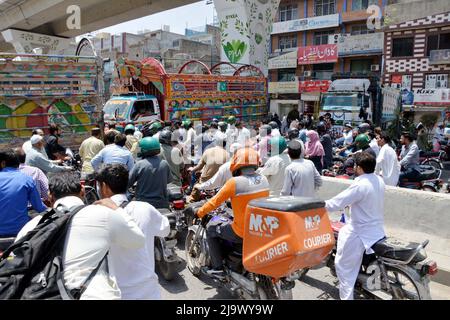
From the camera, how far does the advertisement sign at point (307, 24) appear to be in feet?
107

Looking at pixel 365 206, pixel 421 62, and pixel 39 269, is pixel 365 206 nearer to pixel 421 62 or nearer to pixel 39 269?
pixel 39 269

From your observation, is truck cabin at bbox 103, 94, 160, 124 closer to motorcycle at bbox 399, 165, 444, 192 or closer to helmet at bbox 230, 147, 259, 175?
motorcycle at bbox 399, 165, 444, 192

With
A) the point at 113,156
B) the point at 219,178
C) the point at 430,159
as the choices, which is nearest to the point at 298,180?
the point at 219,178

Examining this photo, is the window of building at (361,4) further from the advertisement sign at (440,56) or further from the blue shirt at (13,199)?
the blue shirt at (13,199)

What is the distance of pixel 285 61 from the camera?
1312 inches

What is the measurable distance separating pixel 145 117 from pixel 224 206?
7975mm

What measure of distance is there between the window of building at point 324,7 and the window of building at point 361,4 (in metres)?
1.80

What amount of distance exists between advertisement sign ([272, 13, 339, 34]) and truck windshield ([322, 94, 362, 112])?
2038 centimetres

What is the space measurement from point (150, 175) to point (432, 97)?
22.7 metres

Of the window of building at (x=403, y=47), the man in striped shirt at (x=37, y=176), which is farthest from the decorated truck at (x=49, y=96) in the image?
the window of building at (x=403, y=47)

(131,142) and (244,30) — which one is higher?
(244,30)

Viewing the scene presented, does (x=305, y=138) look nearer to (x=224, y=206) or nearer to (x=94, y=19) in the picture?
(x=224, y=206)

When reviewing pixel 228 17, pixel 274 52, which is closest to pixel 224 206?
pixel 228 17

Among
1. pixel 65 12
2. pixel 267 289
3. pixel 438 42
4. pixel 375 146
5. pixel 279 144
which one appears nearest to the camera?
pixel 267 289
